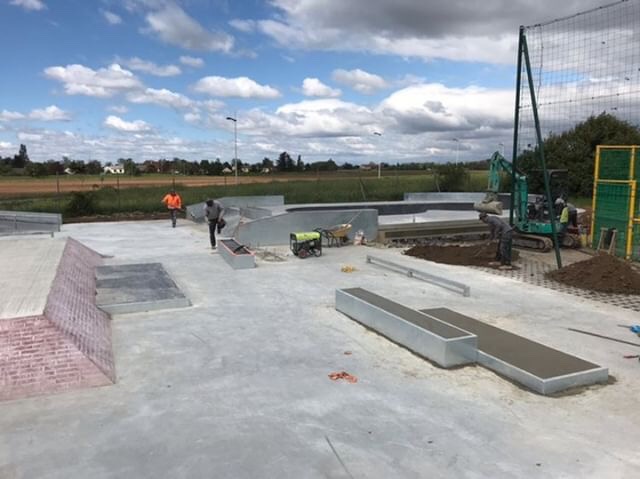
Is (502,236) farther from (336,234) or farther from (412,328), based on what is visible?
(412,328)

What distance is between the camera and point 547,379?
212 inches

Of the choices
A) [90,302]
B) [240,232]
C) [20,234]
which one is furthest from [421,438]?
[20,234]

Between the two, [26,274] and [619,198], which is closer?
[26,274]

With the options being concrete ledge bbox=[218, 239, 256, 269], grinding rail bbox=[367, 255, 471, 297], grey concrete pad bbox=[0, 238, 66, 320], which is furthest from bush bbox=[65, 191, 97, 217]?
grinding rail bbox=[367, 255, 471, 297]

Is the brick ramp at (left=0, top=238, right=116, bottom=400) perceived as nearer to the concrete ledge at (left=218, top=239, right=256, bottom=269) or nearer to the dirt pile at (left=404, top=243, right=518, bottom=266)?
the concrete ledge at (left=218, top=239, right=256, bottom=269)

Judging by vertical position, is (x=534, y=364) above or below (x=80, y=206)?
below

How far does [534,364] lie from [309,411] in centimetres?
267

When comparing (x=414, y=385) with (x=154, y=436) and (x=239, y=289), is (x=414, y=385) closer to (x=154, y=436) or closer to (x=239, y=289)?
(x=154, y=436)

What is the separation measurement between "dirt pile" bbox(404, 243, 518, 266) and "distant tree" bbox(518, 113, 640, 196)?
2597 cm

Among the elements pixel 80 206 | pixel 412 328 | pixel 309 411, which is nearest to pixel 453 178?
pixel 80 206

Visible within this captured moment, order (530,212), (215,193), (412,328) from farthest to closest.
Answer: (215,193) → (530,212) → (412,328)

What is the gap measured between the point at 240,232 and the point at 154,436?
37.5 feet

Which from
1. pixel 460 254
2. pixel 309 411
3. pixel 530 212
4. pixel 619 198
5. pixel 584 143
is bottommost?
pixel 309 411

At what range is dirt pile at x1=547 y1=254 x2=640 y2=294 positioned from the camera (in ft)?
33.1
